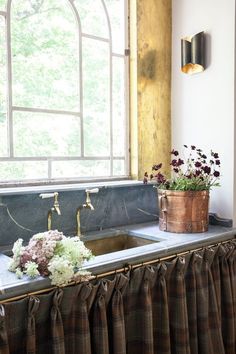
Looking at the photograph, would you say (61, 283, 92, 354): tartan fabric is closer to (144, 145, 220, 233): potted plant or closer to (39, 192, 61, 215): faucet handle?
(39, 192, 61, 215): faucet handle

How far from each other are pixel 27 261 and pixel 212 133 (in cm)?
154

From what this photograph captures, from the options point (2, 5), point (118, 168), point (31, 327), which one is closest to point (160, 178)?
point (118, 168)

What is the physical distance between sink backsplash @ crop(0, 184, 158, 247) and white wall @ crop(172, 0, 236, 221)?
1.59ft

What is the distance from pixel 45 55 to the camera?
2.15 m

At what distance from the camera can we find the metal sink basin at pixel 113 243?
84.7 inches

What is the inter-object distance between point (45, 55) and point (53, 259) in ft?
4.20

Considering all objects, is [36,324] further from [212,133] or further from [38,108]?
[212,133]

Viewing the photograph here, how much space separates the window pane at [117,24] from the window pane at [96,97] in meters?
0.10

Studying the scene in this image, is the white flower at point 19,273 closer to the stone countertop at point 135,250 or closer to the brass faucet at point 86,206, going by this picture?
the stone countertop at point 135,250

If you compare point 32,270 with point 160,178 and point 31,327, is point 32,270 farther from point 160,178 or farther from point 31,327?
point 160,178

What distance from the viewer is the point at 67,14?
225 centimetres

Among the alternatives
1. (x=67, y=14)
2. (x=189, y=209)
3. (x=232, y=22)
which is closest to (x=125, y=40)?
(x=67, y=14)

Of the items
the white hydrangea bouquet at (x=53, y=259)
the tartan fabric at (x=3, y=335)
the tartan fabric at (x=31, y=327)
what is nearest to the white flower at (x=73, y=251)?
the white hydrangea bouquet at (x=53, y=259)

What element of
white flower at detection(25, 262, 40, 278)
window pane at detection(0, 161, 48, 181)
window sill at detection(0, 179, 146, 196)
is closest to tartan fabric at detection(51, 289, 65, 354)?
white flower at detection(25, 262, 40, 278)
